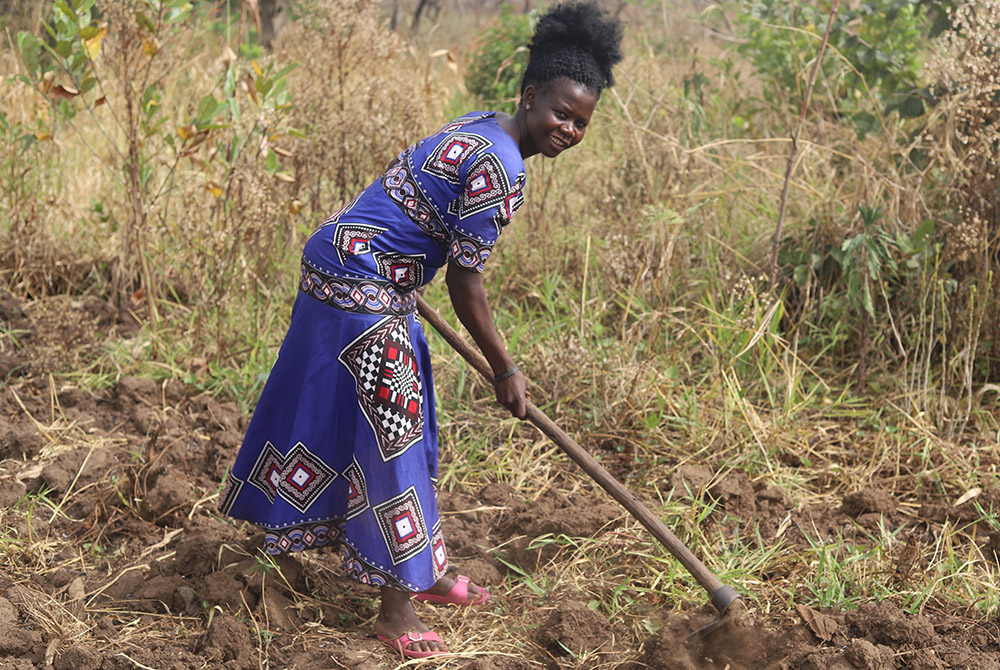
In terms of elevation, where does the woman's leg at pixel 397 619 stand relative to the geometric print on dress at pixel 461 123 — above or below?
below

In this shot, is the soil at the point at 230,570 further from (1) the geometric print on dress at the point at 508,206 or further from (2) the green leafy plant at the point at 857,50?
(2) the green leafy plant at the point at 857,50

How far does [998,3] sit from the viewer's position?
3.16 m

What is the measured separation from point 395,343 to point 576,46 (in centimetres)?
83

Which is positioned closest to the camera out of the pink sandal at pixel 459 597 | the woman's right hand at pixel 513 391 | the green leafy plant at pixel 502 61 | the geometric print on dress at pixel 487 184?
the geometric print on dress at pixel 487 184

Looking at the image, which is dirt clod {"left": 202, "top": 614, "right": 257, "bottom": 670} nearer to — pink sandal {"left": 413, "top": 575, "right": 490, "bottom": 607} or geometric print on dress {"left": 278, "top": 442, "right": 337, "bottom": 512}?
geometric print on dress {"left": 278, "top": 442, "right": 337, "bottom": 512}

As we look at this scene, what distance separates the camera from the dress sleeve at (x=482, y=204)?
2.12m

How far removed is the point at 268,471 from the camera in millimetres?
2482

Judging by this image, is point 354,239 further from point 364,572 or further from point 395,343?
point 364,572

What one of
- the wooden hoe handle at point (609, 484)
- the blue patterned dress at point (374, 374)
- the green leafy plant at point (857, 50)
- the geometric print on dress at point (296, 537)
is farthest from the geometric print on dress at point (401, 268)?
the green leafy plant at point (857, 50)

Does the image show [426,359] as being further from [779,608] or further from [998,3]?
[998,3]

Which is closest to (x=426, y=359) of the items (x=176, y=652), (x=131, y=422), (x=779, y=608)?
(x=176, y=652)

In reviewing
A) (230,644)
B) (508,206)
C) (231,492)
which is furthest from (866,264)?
(230,644)

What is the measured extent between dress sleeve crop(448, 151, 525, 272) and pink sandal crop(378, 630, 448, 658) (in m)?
1.00

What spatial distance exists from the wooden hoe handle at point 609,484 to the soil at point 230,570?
10 centimetres
